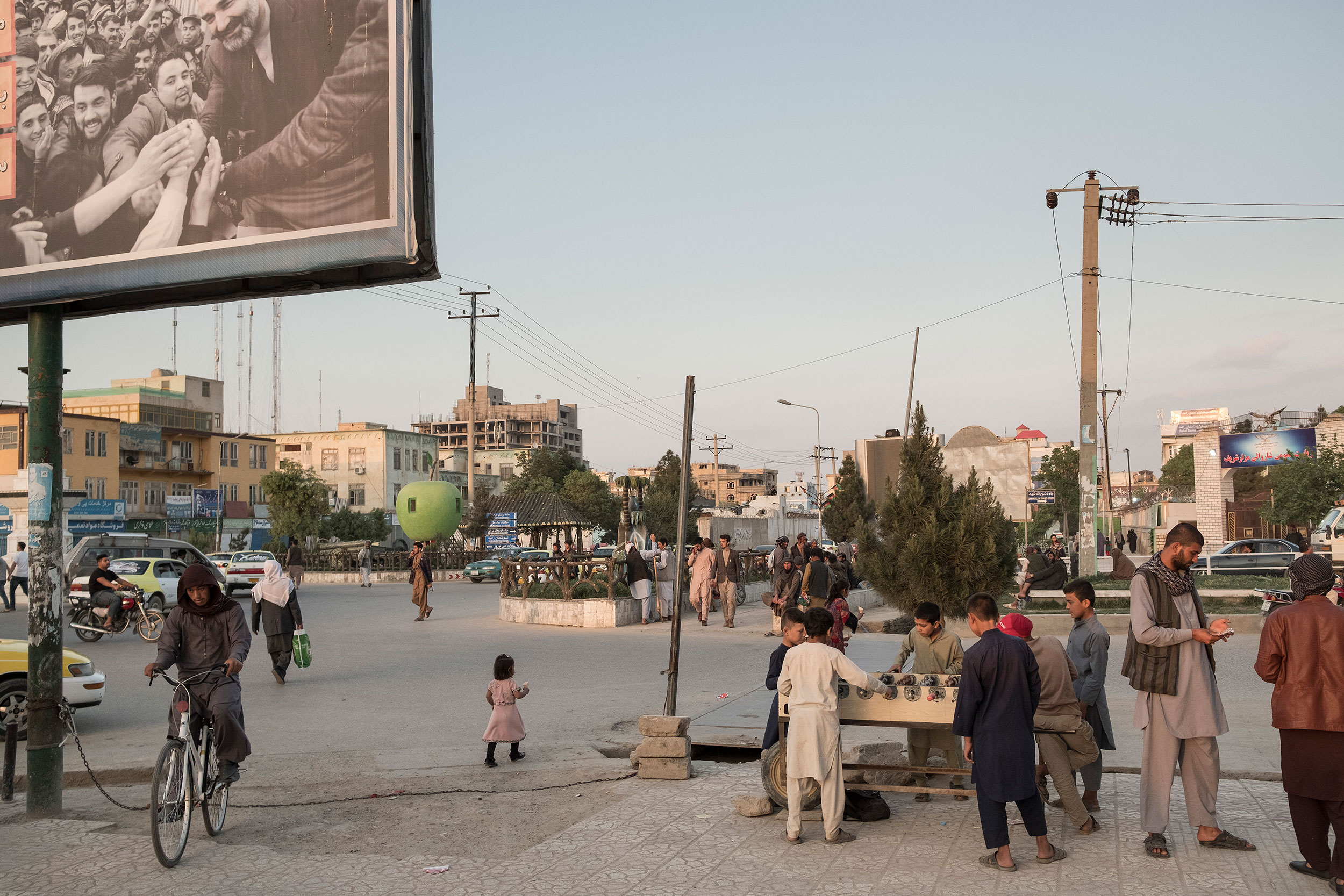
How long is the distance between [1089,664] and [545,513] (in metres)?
35.8

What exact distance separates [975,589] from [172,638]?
42.7ft

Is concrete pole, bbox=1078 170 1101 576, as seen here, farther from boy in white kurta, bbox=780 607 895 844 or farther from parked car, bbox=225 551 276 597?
parked car, bbox=225 551 276 597

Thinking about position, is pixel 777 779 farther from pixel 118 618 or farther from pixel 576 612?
pixel 118 618

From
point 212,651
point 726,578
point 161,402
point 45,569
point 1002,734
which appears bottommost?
point 726,578

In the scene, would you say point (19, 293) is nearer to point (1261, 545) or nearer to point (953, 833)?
point (953, 833)

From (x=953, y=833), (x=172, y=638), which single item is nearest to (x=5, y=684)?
(x=172, y=638)

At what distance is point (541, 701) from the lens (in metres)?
12.6

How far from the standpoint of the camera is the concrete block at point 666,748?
27.4 feet

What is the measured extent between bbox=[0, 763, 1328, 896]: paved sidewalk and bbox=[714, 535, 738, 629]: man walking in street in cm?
1498

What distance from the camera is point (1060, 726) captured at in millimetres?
6465

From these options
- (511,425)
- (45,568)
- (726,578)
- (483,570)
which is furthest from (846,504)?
(511,425)

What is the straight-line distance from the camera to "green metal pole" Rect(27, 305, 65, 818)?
7410 millimetres

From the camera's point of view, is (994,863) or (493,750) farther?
(493,750)

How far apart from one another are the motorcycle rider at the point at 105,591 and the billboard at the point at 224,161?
47.8ft
